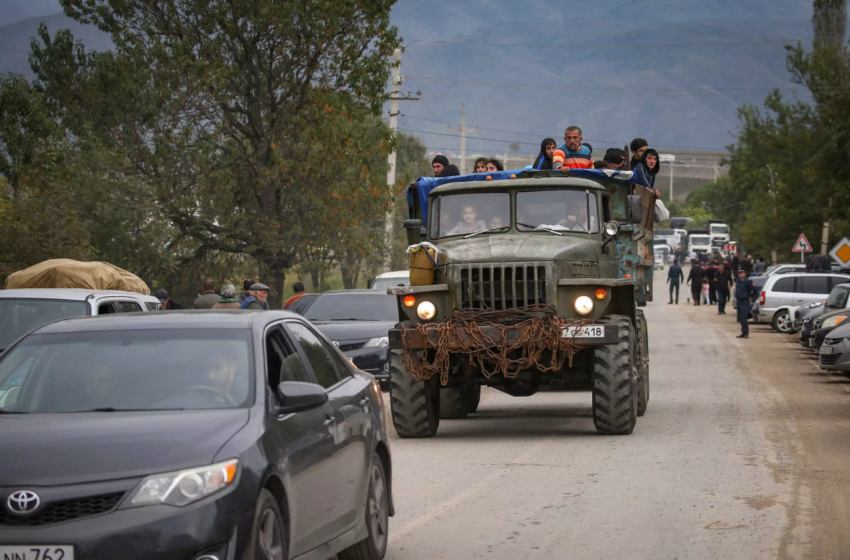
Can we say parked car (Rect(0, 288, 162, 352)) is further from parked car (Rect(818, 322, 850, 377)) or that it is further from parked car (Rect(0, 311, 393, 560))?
parked car (Rect(818, 322, 850, 377))

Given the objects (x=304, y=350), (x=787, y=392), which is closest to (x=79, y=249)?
(x=787, y=392)

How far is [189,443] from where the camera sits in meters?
5.16

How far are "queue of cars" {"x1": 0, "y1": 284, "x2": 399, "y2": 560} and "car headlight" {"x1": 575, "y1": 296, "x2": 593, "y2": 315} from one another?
5.92 meters

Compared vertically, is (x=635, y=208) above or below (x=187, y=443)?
above

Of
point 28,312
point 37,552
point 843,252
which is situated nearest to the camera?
point 37,552

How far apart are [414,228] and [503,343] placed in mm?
2286

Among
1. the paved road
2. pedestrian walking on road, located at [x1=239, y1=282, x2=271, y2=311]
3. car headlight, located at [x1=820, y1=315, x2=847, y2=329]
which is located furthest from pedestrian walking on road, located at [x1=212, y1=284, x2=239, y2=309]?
car headlight, located at [x1=820, y1=315, x2=847, y2=329]

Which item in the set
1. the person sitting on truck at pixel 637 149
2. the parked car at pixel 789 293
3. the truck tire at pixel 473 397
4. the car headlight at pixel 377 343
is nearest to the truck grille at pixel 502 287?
the truck tire at pixel 473 397

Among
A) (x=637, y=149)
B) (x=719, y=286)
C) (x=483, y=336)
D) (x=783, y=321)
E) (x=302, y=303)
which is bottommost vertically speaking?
(x=783, y=321)

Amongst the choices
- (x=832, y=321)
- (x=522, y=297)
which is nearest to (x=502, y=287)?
(x=522, y=297)

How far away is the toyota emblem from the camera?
4875 mm

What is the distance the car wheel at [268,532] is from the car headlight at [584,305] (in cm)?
808

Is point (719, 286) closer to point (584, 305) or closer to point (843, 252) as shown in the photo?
point (843, 252)

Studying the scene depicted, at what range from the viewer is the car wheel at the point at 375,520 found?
22.9ft
